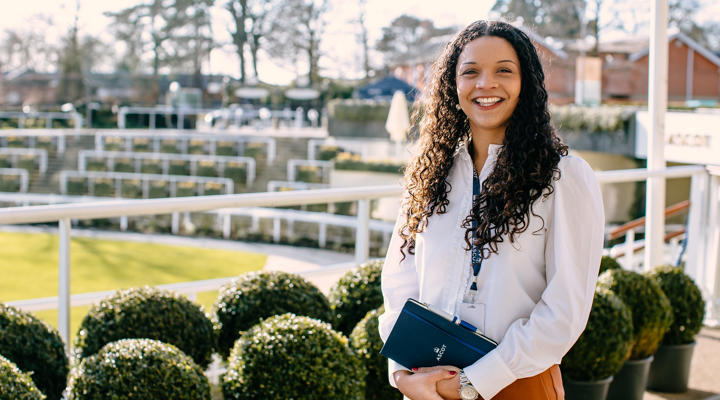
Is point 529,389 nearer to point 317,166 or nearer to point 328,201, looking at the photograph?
point 328,201

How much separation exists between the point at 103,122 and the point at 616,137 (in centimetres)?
2018

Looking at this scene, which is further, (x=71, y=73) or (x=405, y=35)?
(x=405, y=35)

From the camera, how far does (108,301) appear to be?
245cm

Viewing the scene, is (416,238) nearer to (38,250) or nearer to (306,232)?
(38,250)

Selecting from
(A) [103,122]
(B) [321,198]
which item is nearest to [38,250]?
(B) [321,198]

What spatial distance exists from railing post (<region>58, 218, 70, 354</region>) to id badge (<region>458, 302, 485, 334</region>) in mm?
1490

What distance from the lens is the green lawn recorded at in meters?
10.8

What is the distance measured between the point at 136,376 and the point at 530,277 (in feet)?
3.62

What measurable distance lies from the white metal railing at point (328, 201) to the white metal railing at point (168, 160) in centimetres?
1798

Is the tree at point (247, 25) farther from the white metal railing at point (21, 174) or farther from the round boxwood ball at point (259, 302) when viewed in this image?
the round boxwood ball at point (259, 302)

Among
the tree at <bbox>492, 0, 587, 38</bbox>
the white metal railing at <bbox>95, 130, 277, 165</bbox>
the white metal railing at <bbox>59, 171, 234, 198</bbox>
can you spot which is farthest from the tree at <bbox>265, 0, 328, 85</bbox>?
the white metal railing at <bbox>59, 171, 234, 198</bbox>

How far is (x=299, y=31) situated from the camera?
3784 cm

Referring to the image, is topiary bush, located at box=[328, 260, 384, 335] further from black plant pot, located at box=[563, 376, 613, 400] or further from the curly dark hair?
the curly dark hair

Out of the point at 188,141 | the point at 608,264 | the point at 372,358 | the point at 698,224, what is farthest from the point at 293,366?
the point at 188,141
